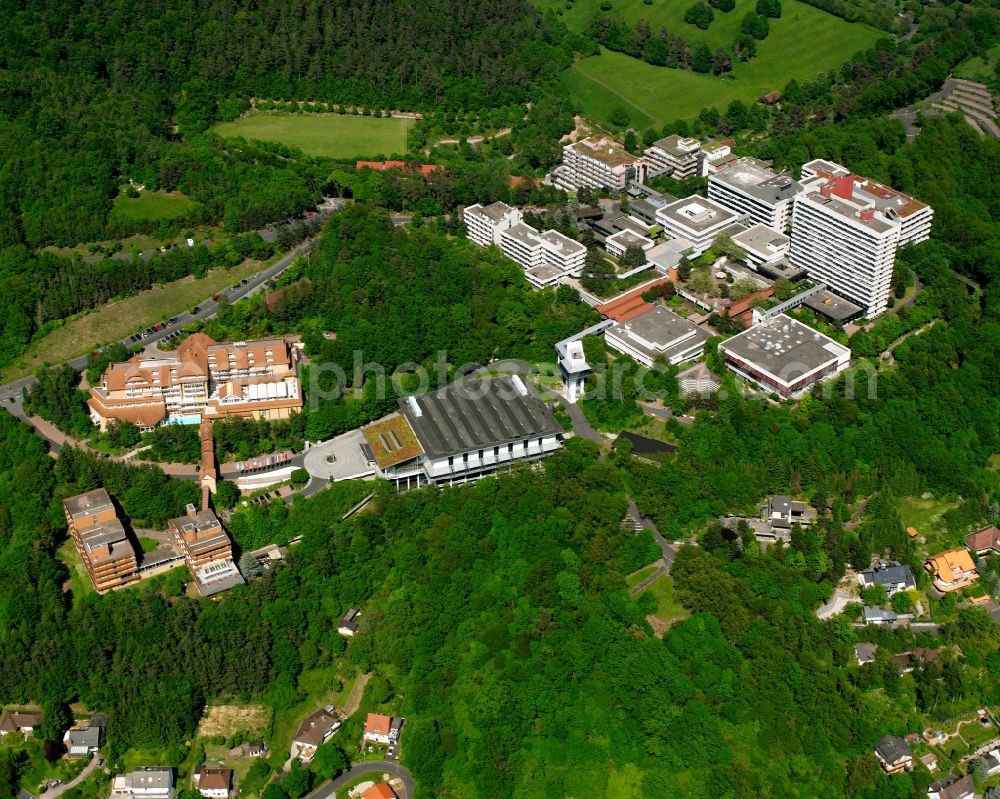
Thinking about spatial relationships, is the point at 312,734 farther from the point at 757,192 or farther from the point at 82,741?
the point at 757,192

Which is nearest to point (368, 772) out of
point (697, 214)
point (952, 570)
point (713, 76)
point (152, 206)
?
point (952, 570)

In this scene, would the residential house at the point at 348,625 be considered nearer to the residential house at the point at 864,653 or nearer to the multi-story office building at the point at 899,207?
the residential house at the point at 864,653

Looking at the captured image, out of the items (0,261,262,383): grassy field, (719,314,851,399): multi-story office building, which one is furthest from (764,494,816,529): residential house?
(0,261,262,383): grassy field

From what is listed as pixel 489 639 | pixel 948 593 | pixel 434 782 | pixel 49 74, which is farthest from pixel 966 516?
pixel 49 74

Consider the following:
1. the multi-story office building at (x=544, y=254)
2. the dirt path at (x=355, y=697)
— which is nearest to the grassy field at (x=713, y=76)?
the multi-story office building at (x=544, y=254)

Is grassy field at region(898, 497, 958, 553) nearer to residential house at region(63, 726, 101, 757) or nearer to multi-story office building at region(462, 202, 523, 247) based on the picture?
multi-story office building at region(462, 202, 523, 247)
